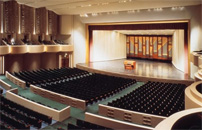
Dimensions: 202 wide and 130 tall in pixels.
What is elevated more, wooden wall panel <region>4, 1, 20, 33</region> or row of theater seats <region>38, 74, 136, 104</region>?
wooden wall panel <region>4, 1, 20, 33</region>

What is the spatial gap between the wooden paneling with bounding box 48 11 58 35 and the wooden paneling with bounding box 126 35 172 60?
7864 mm

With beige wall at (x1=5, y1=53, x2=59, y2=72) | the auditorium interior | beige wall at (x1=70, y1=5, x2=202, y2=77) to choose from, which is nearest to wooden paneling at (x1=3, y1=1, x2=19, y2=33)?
the auditorium interior

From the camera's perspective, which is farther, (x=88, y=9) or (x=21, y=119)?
(x=88, y=9)

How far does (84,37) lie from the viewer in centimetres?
1454

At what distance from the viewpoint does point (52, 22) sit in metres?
14.0

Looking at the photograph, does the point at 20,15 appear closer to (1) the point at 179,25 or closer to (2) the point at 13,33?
(2) the point at 13,33

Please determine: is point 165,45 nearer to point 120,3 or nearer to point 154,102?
point 120,3

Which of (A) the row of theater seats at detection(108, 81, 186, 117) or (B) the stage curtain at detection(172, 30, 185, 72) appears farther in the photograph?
(B) the stage curtain at detection(172, 30, 185, 72)

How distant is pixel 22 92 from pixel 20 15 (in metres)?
6.41

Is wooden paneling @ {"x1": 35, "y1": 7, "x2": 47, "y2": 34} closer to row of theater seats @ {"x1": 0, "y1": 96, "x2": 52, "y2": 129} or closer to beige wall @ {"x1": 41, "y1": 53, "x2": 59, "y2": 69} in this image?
beige wall @ {"x1": 41, "y1": 53, "x2": 59, "y2": 69}

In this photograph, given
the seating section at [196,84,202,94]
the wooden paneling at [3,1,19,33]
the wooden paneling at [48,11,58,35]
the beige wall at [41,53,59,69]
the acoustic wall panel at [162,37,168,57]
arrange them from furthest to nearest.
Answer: the acoustic wall panel at [162,37,168,57]
the beige wall at [41,53,59,69]
the wooden paneling at [48,11,58,35]
the wooden paneling at [3,1,19,33]
the seating section at [196,84,202,94]

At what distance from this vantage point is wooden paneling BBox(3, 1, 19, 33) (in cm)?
1137

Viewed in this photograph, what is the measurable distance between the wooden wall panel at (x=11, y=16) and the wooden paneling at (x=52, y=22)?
8.04 ft

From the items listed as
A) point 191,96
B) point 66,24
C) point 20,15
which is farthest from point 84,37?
point 191,96
